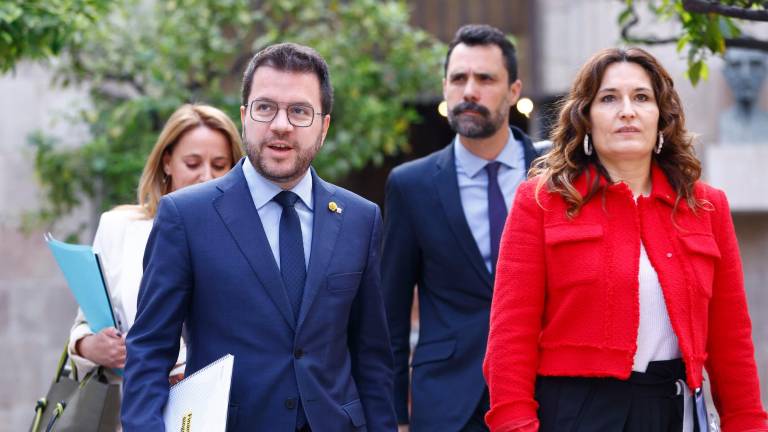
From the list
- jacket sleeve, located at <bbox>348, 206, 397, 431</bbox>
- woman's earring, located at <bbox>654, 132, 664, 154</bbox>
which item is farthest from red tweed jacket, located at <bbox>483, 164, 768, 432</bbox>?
jacket sleeve, located at <bbox>348, 206, 397, 431</bbox>

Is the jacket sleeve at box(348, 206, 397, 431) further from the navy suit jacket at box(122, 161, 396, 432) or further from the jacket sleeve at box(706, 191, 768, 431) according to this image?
the jacket sleeve at box(706, 191, 768, 431)

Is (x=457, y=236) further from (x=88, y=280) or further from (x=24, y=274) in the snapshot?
(x=24, y=274)

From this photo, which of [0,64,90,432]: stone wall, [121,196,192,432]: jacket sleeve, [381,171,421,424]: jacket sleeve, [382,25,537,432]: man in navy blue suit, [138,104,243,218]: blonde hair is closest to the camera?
[121,196,192,432]: jacket sleeve

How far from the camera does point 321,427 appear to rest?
3570mm

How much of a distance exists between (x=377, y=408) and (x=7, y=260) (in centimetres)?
693

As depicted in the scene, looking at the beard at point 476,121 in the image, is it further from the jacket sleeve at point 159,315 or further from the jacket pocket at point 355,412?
the jacket sleeve at point 159,315

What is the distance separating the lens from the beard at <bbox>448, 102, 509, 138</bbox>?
5.11 meters

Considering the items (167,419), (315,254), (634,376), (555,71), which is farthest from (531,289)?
(555,71)

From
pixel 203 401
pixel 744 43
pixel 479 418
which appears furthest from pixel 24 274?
pixel 203 401

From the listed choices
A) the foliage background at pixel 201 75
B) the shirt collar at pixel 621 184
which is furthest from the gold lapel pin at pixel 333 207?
the foliage background at pixel 201 75

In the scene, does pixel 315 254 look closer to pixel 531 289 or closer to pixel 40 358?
pixel 531 289

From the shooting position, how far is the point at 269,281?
11.6ft

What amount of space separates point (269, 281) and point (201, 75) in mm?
5594

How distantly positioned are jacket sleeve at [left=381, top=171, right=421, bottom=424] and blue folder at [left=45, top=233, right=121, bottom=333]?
1.17 meters
